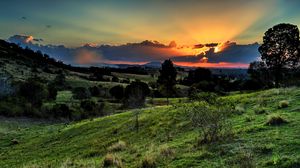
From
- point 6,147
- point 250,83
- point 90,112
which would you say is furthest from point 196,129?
point 250,83

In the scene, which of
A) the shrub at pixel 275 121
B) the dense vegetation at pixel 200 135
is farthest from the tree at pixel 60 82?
the shrub at pixel 275 121

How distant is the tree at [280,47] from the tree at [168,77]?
27.6m

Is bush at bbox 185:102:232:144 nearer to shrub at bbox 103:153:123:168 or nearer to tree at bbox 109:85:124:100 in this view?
shrub at bbox 103:153:123:168

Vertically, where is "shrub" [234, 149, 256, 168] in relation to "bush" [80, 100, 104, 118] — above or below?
above

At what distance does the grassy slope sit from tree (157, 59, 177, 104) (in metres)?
51.3

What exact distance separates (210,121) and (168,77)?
253 ft

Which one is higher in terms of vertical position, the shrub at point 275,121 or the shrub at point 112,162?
the shrub at point 275,121

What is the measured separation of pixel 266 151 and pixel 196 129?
10075 millimetres

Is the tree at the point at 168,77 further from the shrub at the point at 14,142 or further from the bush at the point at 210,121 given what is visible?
the bush at the point at 210,121

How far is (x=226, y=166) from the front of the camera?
15.9m

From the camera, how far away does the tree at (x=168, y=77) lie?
9925 cm

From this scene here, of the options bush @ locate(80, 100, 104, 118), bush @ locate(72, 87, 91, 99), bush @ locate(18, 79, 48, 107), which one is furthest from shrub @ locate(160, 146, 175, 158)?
bush @ locate(72, 87, 91, 99)

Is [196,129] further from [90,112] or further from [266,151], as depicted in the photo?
[90,112]

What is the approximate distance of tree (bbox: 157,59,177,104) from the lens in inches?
3907
